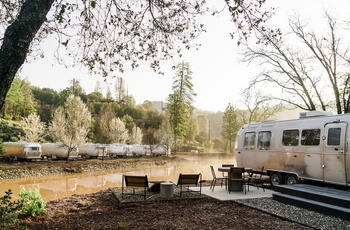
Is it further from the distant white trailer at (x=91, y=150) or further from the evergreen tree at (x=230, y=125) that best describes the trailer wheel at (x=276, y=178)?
the evergreen tree at (x=230, y=125)

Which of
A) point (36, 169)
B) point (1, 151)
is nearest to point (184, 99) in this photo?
point (36, 169)

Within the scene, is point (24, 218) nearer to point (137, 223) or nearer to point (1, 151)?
point (1, 151)

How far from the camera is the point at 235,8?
16.4 feet

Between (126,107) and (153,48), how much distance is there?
69.2m

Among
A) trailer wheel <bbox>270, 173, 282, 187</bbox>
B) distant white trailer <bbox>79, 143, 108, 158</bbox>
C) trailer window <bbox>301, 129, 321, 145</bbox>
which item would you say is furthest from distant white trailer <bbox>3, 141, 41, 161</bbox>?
trailer window <bbox>301, 129, 321, 145</bbox>

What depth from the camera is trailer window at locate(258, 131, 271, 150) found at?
42.6 feet

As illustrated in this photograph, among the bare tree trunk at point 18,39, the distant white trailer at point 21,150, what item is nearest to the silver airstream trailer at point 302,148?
the bare tree trunk at point 18,39

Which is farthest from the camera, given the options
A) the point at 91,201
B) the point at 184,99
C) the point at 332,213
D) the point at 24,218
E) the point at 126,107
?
the point at 126,107

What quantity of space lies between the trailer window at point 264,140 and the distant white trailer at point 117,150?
88.0 ft

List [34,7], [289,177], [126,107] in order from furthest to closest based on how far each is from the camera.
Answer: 1. [126,107]
2. [289,177]
3. [34,7]

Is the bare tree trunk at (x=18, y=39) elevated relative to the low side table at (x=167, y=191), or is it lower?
elevated

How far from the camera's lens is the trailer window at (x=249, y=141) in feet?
45.9

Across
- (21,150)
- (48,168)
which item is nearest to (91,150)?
(21,150)

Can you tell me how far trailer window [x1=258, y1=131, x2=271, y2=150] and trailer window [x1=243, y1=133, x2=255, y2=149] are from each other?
17.8 inches
